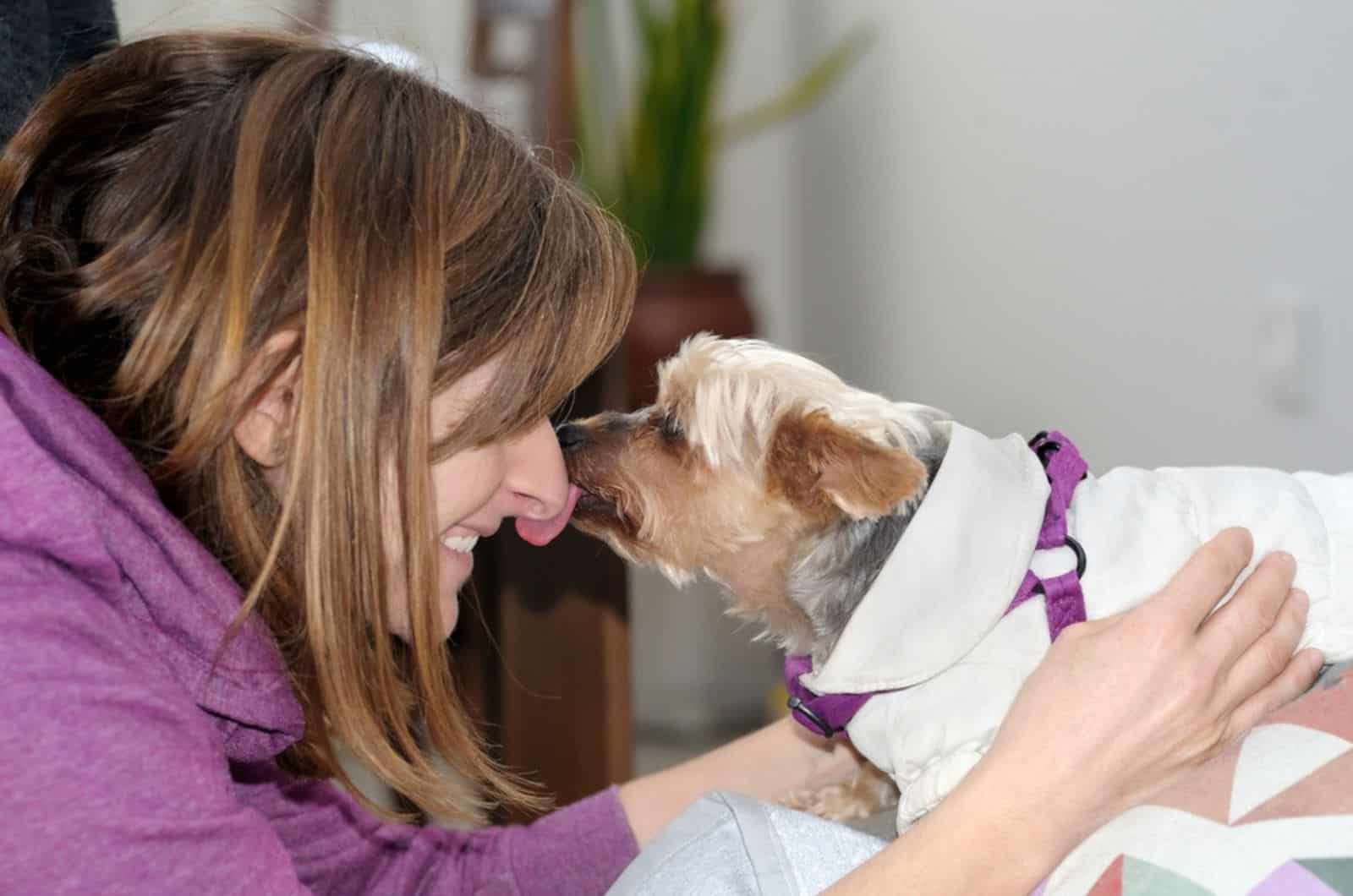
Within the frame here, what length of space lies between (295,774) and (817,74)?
84.7 inches

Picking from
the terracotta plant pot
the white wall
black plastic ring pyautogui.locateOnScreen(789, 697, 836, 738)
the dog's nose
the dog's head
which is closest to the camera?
black plastic ring pyautogui.locateOnScreen(789, 697, 836, 738)

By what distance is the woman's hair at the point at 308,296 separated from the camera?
0.87 metres

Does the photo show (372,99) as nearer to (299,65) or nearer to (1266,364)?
(299,65)

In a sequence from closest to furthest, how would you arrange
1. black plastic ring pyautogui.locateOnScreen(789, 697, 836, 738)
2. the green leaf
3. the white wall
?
1. black plastic ring pyautogui.locateOnScreen(789, 697, 836, 738)
2. the white wall
3. the green leaf

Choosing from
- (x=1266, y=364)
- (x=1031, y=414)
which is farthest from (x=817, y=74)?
(x=1266, y=364)

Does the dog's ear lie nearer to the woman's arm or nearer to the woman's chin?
the woman's arm

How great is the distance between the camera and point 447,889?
120cm

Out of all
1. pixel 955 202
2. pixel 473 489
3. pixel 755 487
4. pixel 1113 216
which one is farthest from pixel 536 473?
pixel 955 202

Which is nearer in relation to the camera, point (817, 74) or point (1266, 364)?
point (1266, 364)

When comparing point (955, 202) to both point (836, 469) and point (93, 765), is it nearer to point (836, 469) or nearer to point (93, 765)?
point (836, 469)

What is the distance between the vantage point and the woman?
783mm

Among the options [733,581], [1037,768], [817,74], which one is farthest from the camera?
[817,74]

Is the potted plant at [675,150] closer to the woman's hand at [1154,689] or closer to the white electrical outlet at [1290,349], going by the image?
the white electrical outlet at [1290,349]

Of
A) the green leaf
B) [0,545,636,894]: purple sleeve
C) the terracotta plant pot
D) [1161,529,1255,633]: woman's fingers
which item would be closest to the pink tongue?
[0,545,636,894]: purple sleeve
